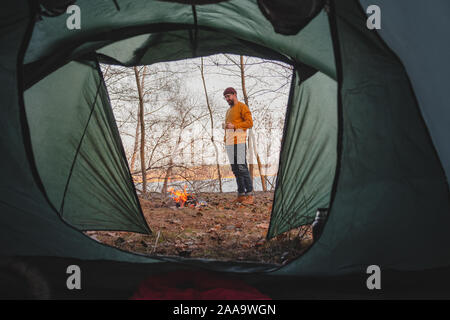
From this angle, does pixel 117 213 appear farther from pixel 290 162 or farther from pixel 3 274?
pixel 290 162

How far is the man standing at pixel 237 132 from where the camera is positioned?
13.3 ft

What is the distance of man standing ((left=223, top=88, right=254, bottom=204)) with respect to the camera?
4055 millimetres

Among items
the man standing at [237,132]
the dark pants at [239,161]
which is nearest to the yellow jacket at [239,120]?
the man standing at [237,132]

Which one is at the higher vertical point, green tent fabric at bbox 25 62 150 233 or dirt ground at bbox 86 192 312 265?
green tent fabric at bbox 25 62 150 233

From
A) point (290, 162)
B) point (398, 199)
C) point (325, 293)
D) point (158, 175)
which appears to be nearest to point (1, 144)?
point (325, 293)

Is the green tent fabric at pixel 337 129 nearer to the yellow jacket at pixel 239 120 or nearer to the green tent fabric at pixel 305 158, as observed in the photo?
the green tent fabric at pixel 305 158

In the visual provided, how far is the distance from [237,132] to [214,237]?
1821 mm

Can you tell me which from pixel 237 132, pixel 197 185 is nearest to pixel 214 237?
pixel 237 132

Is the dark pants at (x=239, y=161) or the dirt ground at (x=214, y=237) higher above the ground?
the dark pants at (x=239, y=161)

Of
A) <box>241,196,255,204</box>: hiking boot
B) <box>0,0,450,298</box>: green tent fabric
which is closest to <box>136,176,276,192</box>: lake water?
<box>241,196,255,204</box>: hiking boot

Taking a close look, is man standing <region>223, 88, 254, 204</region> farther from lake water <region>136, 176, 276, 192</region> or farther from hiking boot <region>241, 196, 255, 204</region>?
lake water <region>136, 176, 276, 192</region>

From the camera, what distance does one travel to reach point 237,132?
13.6ft

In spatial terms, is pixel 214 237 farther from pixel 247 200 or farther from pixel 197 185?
pixel 197 185

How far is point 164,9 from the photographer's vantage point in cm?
196
